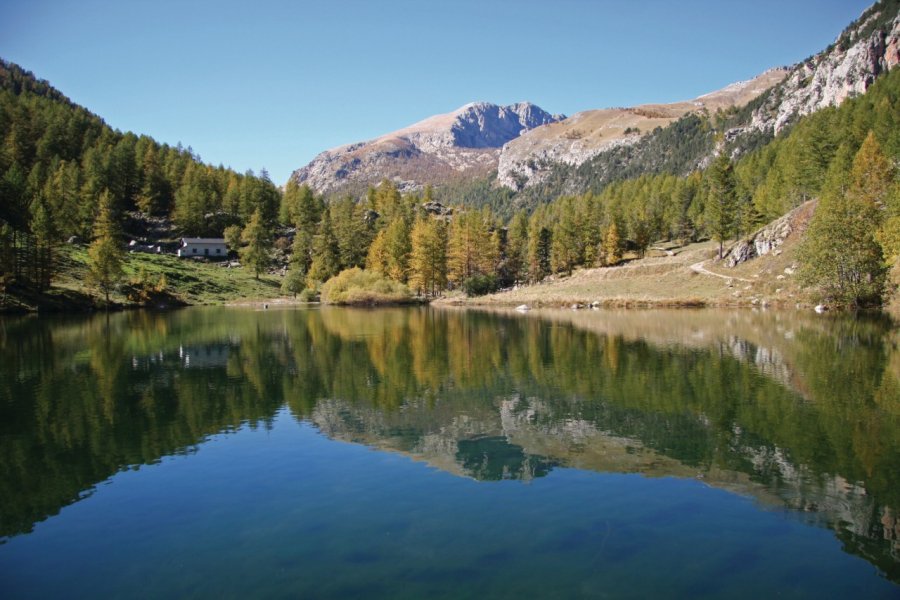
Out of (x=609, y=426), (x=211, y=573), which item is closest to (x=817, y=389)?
(x=609, y=426)

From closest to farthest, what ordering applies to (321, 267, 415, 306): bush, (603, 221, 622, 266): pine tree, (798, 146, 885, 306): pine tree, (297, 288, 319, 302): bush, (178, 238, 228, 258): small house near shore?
(798, 146, 885, 306): pine tree → (321, 267, 415, 306): bush → (297, 288, 319, 302): bush → (603, 221, 622, 266): pine tree → (178, 238, 228, 258): small house near shore

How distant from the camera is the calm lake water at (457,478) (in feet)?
34.2

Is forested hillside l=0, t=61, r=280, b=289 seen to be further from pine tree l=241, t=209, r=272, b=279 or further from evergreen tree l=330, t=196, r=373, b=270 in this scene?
evergreen tree l=330, t=196, r=373, b=270

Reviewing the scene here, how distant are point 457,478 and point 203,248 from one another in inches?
5170

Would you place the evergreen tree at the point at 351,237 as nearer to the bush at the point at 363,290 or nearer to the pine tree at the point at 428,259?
the pine tree at the point at 428,259

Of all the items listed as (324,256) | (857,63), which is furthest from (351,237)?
(857,63)

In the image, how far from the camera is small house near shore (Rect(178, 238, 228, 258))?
129m

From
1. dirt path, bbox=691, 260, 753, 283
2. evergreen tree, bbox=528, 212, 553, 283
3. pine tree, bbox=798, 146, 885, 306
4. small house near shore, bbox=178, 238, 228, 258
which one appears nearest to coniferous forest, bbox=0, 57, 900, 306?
pine tree, bbox=798, 146, 885, 306

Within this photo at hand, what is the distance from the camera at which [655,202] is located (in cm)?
13838

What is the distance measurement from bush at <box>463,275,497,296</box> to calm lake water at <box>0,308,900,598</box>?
73.9 m

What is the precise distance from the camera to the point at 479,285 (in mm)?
109062

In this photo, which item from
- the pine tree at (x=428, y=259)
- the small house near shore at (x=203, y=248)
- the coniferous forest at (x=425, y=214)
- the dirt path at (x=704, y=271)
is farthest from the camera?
the small house near shore at (x=203, y=248)

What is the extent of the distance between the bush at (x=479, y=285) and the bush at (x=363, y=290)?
12.6 metres

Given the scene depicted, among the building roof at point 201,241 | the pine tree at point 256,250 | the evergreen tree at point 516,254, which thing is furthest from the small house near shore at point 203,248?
the evergreen tree at point 516,254
